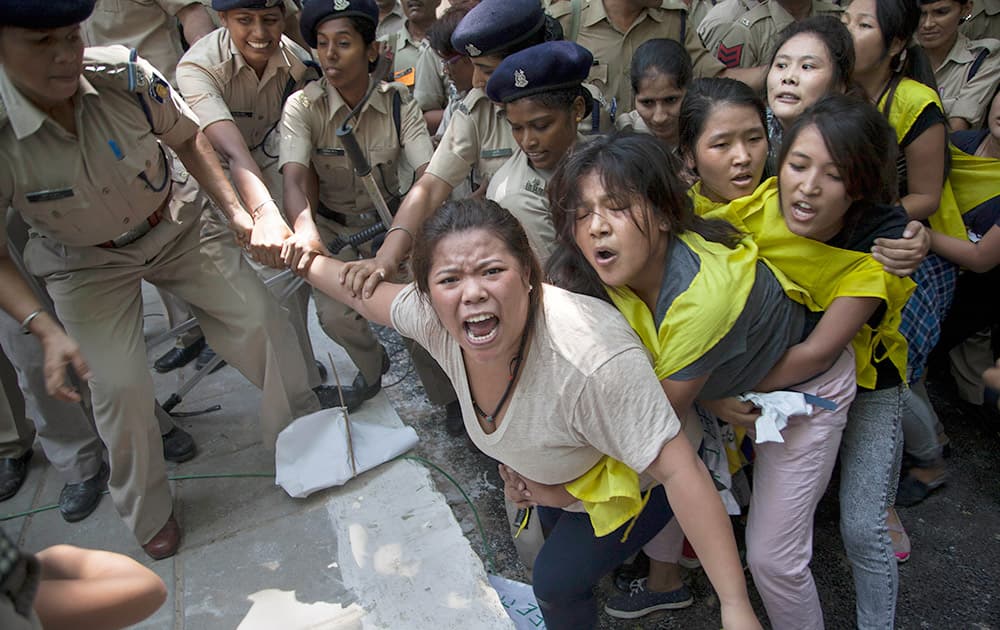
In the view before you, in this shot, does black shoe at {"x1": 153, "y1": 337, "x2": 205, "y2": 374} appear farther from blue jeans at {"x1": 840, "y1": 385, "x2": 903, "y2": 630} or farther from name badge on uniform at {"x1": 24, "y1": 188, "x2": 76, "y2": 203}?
blue jeans at {"x1": 840, "y1": 385, "x2": 903, "y2": 630}

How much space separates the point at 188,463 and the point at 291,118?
66.7 inches

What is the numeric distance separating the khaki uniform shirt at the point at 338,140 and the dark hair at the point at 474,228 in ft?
4.84

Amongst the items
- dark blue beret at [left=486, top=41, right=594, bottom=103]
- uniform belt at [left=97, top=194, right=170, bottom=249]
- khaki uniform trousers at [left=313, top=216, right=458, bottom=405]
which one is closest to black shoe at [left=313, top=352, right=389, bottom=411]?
khaki uniform trousers at [left=313, top=216, right=458, bottom=405]

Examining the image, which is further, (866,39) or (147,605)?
(866,39)

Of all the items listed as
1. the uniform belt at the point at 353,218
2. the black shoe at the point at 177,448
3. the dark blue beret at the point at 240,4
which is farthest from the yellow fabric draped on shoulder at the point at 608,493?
the dark blue beret at the point at 240,4

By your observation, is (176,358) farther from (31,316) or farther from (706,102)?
(706,102)

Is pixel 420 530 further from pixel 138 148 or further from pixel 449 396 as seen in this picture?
pixel 138 148

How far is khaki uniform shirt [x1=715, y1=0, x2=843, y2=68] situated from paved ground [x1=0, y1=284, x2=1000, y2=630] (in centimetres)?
204

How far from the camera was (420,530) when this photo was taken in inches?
106

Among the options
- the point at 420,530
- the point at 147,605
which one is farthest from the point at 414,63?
the point at 147,605

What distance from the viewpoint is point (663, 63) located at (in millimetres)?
2789

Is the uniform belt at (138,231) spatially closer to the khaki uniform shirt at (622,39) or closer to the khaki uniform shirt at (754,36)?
the khaki uniform shirt at (622,39)

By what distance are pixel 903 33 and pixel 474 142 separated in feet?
5.32

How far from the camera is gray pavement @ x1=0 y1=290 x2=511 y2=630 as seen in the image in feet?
7.95
